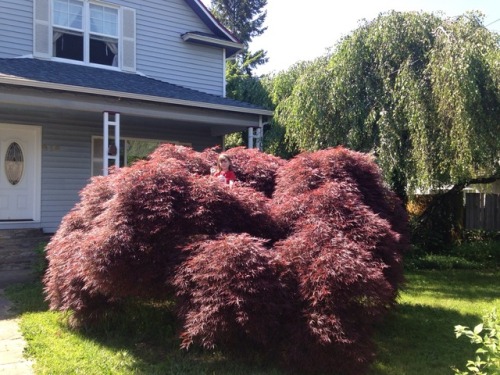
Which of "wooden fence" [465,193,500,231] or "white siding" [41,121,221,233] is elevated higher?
"white siding" [41,121,221,233]

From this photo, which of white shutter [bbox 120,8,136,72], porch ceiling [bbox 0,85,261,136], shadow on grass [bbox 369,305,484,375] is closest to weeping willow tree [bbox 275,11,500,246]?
porch ceiling [bbox 0,85,261,136]

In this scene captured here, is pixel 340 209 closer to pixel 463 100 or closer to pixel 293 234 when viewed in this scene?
pixel 293 234

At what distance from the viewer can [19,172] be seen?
10156 mm

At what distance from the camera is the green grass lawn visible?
4.54 meters

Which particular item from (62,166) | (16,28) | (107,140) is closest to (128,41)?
(16,28)

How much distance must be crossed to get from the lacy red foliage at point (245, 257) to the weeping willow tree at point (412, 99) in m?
3.50

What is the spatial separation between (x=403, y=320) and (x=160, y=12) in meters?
9.59

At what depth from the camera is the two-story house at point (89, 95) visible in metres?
9.21

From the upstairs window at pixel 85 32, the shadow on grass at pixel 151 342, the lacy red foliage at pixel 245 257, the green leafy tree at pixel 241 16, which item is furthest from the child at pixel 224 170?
the green leafy tree at pixel 241 16

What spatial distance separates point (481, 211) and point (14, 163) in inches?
479

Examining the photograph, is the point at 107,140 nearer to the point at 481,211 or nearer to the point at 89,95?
the point at 89,95

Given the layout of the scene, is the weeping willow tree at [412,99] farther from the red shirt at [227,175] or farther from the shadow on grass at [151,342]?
the shadow on grass at [151,342]

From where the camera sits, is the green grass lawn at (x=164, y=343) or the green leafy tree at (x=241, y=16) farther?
the green leafy tree at (x=241, y=16)

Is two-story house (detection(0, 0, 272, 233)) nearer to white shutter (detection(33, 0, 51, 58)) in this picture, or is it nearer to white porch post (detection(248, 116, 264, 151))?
white shutter (detection(33, 0, 51, 58))
